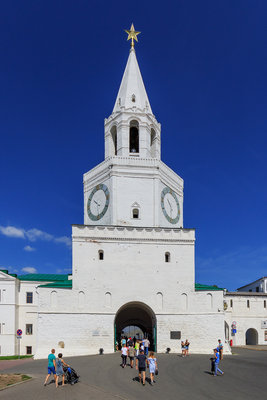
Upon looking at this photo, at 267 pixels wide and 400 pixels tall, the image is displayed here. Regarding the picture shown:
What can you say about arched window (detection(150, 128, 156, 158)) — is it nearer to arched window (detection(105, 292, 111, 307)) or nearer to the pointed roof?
the pointed roof

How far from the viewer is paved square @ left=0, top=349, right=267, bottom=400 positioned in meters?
16.8

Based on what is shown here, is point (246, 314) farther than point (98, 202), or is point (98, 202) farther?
point (246, 314)

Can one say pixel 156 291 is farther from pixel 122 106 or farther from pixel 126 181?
pixel 122 106

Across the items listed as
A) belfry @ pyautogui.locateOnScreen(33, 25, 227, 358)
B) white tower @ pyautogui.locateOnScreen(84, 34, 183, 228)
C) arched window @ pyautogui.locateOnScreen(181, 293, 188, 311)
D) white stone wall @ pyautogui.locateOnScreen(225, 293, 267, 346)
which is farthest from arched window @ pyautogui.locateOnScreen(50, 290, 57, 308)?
white stone wall @ pyautogui.locateOnScreen(225, 293, 267, 346)

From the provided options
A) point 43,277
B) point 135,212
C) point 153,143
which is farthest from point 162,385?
point 43,277

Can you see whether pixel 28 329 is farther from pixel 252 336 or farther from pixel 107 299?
pixel 252 336

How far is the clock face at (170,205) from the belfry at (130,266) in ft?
0.31

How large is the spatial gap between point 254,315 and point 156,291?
2556 cm

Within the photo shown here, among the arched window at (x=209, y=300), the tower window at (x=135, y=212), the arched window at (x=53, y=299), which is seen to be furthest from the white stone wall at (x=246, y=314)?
the arched window at (x=53, y=299)

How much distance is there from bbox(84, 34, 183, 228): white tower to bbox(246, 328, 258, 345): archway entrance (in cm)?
2426

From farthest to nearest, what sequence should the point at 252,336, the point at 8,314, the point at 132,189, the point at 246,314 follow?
1. the point at 252,336
2. the point at 246,314
3. the point at 8,314
4. the point at 132,189

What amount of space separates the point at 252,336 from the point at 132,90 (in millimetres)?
36910

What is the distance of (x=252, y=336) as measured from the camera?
2277 inches

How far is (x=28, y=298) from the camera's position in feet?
166
